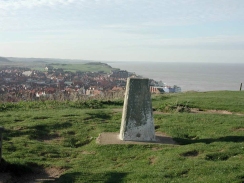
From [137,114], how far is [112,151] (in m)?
1.76

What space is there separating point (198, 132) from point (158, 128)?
1.68 m

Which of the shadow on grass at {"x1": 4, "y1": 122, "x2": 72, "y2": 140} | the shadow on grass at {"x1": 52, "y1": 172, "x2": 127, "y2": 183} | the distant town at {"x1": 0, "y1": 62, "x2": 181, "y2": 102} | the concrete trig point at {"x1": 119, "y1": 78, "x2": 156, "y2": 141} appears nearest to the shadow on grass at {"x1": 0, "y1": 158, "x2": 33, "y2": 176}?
the shadow on grass at {"x1": 52, "y1": 172, "x2": 127, "y2": 183}

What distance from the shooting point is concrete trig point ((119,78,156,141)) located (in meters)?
11.1

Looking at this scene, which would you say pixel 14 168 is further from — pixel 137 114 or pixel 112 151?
pixel 137 114

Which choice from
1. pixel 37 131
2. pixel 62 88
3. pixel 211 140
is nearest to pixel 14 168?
pixel 37 131

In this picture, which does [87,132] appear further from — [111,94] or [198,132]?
[111,94]

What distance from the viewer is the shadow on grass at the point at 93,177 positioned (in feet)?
24.9

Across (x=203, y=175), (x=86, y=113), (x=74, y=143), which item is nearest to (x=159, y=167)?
(x=203, y=175)

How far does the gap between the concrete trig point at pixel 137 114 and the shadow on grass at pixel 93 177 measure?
10.5ft

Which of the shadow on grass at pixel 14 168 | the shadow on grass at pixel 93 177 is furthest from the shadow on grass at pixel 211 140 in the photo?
the shadow on grass at pixel 14 168

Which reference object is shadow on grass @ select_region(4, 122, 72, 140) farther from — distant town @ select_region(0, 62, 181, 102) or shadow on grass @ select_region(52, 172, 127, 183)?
distant town @ select_region(0, 62, 181, 102)

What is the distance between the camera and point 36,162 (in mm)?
9008

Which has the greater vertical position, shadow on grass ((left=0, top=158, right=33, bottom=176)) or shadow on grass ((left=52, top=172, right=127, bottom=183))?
shadow on grass ((left=52, top=172, right=127, bottom=183))

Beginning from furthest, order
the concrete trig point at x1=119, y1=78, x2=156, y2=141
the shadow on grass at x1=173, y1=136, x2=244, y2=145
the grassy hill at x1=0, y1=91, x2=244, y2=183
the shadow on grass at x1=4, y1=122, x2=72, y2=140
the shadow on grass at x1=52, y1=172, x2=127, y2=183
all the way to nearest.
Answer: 1. the shadow on grass at x1=4, y1=122, x2=72, y2=140
2. the concrete trig point at x1=119, y1=78, x2=156, y2=141
3. the shadow on grass at x1=173, y1=136, x2=244, y2=145
4. the grassy hill at x1=0, y1=91, x2=244, y2=183
5. the shadow on grass at x1=52, y1=172, x2=127, y2=183
